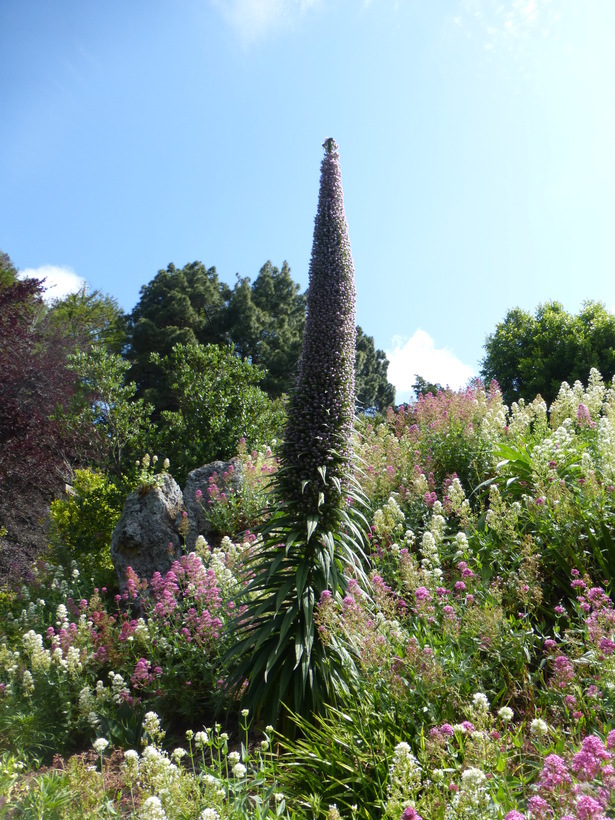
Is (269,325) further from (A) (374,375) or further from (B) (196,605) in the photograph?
(B) (196,605)

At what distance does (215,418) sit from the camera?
12289 mm

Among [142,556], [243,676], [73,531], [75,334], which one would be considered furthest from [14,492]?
[75,334]

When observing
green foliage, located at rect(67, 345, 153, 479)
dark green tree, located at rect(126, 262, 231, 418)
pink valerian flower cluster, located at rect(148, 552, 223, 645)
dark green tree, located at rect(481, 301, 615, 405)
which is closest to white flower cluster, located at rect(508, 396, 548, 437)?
pink valerian flower cluster, located at rect(148, 552, 223, 645)

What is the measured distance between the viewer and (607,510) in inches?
190

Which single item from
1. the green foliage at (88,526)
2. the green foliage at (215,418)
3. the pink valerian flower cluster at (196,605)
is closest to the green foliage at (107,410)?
the green foliage at (215,418)

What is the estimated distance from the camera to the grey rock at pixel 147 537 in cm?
836

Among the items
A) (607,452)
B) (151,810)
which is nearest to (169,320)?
(607,452)

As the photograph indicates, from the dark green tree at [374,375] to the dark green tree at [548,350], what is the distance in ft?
21.5

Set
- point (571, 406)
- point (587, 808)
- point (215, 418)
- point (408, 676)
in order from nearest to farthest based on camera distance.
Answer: point (587, 808)
point (408, 676)
point (571, 406)
point (215, 418)

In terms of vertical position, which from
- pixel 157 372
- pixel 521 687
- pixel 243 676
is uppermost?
pixel 157 372

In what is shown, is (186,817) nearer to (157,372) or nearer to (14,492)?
(14,492)

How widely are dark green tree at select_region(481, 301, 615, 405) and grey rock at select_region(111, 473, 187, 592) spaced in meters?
13.7

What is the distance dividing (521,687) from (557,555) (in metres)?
1.27

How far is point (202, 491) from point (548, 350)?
14.5m
